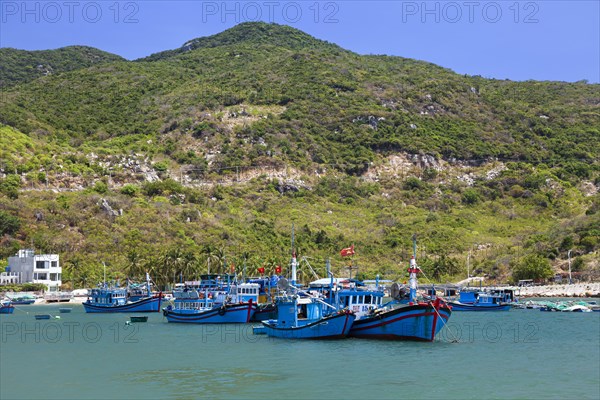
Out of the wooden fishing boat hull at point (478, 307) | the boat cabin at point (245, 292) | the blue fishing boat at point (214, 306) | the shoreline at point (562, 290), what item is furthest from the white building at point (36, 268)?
the shoreline at point (562, 290)

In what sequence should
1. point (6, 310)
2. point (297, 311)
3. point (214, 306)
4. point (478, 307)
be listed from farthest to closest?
1. point (6, 310)
2. point (478, 307)
3. point (214, 306)
4. point (297, 311)

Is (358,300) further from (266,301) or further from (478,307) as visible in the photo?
(478,307)

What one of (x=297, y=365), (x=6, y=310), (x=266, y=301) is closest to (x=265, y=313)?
(x=266, y=301)

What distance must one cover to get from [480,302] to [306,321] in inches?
2005

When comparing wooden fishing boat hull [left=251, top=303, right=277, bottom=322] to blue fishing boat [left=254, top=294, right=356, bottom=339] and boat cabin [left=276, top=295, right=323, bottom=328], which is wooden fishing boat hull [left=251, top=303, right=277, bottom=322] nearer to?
blue fishing boat [left=254, top=294, right=356, bottom=339]

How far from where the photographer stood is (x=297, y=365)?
5250 centimetres

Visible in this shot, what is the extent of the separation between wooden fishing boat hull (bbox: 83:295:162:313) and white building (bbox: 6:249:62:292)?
3165cm

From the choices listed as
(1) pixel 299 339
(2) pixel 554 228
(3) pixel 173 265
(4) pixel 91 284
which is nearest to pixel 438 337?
(1) pixel 299 339

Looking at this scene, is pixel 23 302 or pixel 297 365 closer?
pixel 297 365

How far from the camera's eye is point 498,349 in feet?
198

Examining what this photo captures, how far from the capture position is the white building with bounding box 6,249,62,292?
141 m

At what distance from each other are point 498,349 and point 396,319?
26.4 feet

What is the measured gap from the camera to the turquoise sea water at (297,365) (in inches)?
1734

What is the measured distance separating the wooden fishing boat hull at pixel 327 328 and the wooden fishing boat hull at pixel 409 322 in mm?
1431
